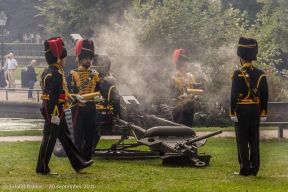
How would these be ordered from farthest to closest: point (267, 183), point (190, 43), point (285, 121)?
point (190, 43) < point (285, 121) < point (267, 183)

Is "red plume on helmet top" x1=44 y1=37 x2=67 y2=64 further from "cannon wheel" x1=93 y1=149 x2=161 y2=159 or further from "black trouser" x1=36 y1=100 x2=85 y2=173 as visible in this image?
"cannon wheel" x1=93 y1=149 x2=161 y2=159

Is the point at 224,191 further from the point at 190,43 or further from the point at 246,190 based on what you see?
the point at 190,43

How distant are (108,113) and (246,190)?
455 cm

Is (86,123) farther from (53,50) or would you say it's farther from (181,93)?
(181,93)

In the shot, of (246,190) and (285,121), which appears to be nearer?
(246,190)

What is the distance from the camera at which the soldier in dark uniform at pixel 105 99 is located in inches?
582

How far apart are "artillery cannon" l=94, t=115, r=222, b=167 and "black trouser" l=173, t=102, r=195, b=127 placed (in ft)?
4.06

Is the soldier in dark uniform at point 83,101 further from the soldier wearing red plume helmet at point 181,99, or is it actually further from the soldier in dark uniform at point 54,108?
the soldier wearing red plume helmet at point 181,99

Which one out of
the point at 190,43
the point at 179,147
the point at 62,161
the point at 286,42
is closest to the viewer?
the point at 179,147

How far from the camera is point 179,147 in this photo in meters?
13.3

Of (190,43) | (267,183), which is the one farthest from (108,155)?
(190,43)

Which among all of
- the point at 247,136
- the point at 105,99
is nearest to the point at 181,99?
the point at 105,99

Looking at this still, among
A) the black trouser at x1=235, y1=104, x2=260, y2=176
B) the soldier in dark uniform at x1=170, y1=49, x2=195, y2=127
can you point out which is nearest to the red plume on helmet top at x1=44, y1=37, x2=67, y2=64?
the black trouser at x1=235, y1=104, x2=260, y2=176

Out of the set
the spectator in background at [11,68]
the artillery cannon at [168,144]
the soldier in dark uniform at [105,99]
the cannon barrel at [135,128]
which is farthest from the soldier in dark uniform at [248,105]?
the spectator in background at [11,68]
